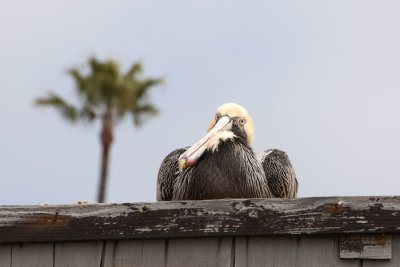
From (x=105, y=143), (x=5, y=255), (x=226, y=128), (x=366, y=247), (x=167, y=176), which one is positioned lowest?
(x=5, y=255)

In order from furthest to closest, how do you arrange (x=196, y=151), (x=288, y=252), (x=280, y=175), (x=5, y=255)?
(x=280, y=175) → (x=196, y=151) → (x=5, y=255) → (x=288, y=252)

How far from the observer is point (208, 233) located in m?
5.21

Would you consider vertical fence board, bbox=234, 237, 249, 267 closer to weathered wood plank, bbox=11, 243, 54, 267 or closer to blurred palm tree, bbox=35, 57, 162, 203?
weathered wood plank, bbox=11, 243, 54, 267

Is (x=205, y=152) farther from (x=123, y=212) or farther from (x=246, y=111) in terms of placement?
(x=123, y=212)

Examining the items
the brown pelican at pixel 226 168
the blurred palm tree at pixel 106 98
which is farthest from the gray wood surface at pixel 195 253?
the blurred palm tree at pixel 106 98

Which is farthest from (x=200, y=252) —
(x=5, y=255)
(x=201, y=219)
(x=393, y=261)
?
(x=5, y=255)

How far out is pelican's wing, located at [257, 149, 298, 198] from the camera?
22.8 feet

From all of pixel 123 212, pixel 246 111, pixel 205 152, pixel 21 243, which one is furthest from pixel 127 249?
pixel 246 111

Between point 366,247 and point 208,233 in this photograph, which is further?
point 208,233

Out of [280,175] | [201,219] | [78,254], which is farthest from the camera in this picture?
[280,175]

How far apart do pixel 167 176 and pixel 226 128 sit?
0.52 m

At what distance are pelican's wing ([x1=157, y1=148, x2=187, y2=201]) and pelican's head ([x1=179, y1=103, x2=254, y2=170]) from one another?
315mm

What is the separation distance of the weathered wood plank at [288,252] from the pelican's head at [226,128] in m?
1.46

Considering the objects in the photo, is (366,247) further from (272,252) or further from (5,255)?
(5,255)
